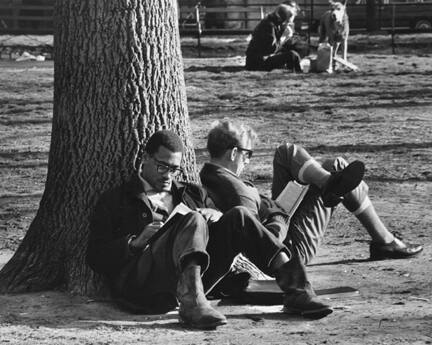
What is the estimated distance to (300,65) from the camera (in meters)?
18.8

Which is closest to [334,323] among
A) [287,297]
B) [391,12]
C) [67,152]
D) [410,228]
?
[287,297]

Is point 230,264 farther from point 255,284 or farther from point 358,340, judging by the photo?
point 358,340

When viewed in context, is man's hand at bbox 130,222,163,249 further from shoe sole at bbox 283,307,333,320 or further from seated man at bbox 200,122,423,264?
shoe sole at bbox 283,307,333,320

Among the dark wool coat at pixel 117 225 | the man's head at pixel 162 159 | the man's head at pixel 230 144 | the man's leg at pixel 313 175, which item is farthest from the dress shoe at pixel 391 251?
the dark wool coat at pixel 117 225

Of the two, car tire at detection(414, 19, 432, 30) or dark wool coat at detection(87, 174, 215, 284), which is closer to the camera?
dark wool coat at detection(87, 174, 215, 284)

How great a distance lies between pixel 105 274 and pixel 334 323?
4.23ft

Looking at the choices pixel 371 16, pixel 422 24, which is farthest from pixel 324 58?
pixel 422 24

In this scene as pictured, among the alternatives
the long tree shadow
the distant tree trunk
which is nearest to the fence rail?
the distant tree trunk

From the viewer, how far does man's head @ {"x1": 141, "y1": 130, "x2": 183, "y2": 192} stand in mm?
6598

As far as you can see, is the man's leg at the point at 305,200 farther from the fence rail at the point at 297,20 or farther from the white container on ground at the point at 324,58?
the fence rail at the point at 297,20

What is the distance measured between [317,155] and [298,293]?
6053mm

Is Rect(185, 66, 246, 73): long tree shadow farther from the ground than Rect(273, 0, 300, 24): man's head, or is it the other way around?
Rect(273, 0, 300, 24): man's head

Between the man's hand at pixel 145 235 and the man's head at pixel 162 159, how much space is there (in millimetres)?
268

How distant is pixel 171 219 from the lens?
21.0 ft
